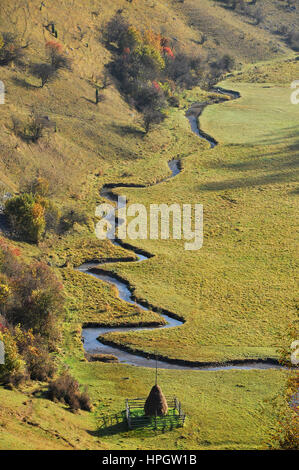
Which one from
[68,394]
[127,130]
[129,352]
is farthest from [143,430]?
[127,130]

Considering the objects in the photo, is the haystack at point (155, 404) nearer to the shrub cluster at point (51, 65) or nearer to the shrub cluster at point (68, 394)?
the shrub cluster at point (68, 394)

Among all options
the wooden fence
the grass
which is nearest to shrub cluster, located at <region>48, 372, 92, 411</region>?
the grass

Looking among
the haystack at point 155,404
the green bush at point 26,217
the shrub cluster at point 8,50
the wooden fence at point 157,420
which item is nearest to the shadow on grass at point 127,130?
the shrub cluster at point 8,50

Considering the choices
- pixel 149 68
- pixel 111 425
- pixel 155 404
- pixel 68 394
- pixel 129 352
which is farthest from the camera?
pixel 149 68

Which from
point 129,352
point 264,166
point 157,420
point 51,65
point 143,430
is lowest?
point 143,430

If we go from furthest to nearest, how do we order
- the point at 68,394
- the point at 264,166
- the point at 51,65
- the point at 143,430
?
1. the point at 51,65
2. the point at 264,166
3. the point at 68,394
4. the point at 143,430

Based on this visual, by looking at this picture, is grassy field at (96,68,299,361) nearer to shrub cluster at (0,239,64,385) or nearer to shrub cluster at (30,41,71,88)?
shrub cluster at (0,239,64,385)

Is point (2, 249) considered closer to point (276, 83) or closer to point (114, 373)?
point (114, 373)

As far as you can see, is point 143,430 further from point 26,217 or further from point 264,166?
point 264,166
